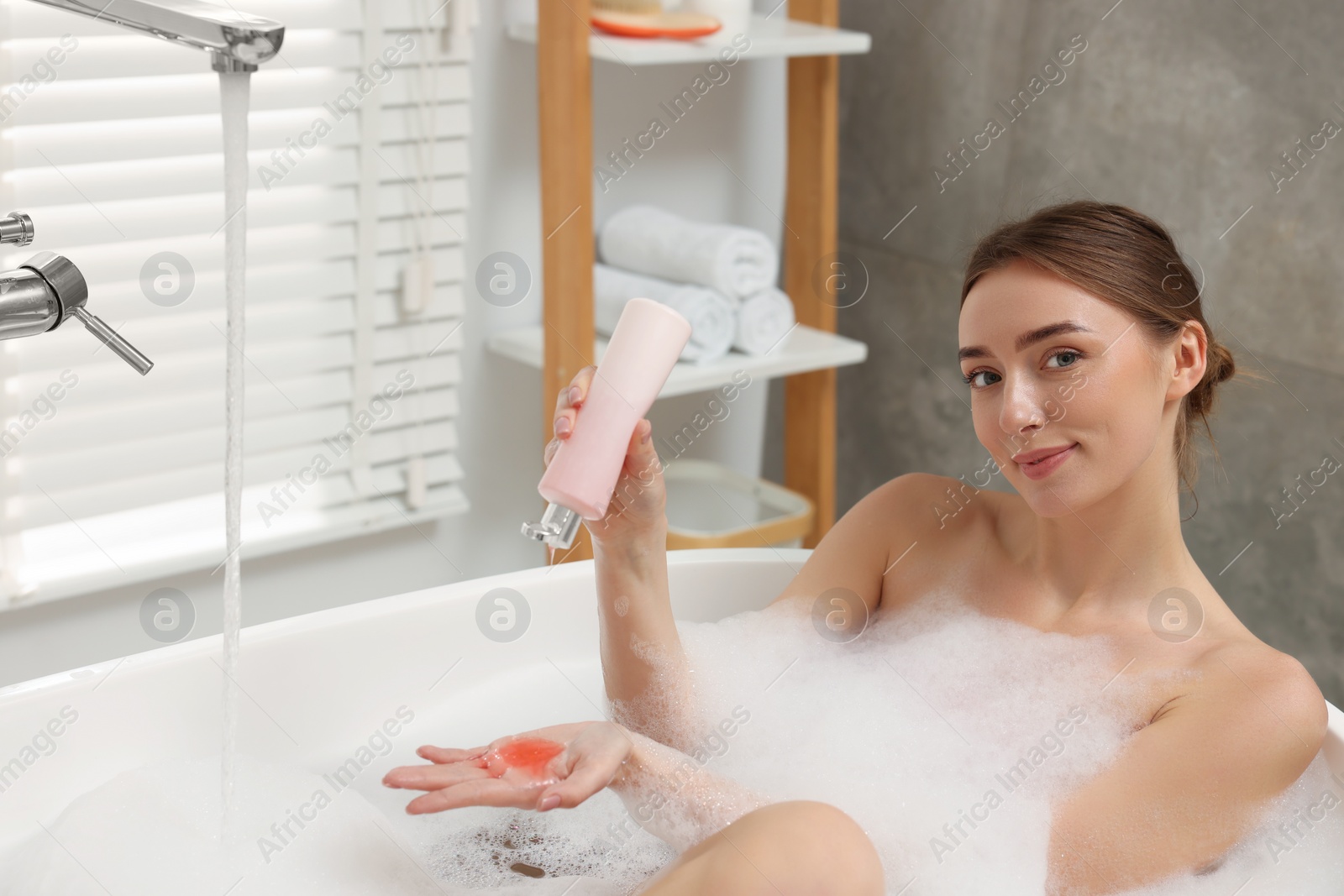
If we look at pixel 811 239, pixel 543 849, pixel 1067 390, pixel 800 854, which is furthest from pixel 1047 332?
pixel 811 239

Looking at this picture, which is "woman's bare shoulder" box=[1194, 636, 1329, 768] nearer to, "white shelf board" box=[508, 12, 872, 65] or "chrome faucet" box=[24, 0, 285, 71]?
"chrome faucet" box=[24, 0, 285, 71]

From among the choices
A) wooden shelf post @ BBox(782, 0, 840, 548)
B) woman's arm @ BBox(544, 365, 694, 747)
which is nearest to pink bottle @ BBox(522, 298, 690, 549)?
woman's arm @ BBox(544, 365, 694, 747)

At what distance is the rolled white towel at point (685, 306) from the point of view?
6.41 ft

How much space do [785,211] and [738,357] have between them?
35 centimetres

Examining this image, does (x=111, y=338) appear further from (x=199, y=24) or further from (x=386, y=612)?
(x=386, y=612)

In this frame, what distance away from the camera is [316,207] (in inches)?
72.7

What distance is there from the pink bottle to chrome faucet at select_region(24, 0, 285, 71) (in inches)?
12.5

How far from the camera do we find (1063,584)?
50.5 inches

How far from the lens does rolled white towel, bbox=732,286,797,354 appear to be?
2.02 m

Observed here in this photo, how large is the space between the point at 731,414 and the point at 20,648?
49.3 inches

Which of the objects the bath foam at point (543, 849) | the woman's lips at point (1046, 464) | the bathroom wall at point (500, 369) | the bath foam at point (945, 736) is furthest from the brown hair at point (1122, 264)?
the bathroom wall at point (500, 369)

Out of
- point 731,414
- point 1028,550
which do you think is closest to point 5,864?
point 1028,550

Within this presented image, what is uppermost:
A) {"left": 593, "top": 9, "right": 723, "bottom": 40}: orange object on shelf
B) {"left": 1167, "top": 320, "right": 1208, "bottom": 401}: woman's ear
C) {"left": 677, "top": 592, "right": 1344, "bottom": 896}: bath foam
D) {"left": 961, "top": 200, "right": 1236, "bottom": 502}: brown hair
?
{"left": 593, "top": 9, "right": 723, "bottom": 40}: orange object on shelf

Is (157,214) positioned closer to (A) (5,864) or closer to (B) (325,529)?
(B) (325,529)
